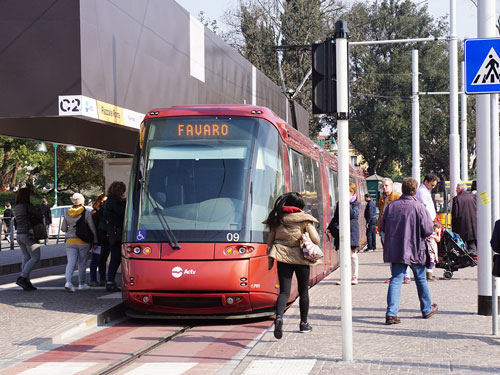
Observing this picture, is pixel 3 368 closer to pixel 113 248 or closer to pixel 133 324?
pixel 133 324

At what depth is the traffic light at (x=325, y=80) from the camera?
7.63 metres

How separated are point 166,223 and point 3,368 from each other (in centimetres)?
344

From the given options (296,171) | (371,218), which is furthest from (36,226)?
(371,218)

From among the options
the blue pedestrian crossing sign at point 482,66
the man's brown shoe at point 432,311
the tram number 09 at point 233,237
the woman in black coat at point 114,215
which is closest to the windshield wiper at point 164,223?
the tram number 09 at point 233,237

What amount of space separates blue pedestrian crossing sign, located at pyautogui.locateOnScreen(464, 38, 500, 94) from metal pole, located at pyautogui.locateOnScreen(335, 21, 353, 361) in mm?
1894

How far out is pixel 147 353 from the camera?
29.0 feet

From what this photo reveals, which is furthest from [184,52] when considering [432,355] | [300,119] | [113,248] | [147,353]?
[300,119]

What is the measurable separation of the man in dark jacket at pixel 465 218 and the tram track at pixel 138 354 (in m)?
6.82

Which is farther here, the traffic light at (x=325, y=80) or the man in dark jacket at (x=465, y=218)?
the man in dark jacket at (x=465, y=218)

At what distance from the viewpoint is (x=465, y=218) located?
51.9 feet

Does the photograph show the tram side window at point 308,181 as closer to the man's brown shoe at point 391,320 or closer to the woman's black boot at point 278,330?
the man's brown shoe at point 391,320

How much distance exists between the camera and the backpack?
13781mm

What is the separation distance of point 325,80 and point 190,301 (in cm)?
423

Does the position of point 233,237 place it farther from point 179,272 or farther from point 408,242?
point 408,242
